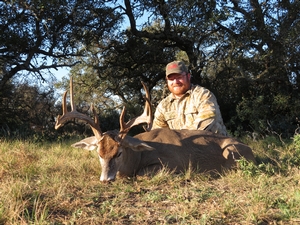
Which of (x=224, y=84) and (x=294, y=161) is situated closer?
(x=294, y=161)

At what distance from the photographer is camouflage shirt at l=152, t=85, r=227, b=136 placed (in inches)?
227

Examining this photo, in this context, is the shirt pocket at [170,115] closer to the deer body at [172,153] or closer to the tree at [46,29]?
the deer body at [172,153]

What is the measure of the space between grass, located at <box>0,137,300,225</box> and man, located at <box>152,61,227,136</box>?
1152 millimetres

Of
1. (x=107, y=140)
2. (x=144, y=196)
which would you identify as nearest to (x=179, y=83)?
(x=107, y=140)

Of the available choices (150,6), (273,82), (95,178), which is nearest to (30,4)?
(150,6)

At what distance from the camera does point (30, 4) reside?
9.27m

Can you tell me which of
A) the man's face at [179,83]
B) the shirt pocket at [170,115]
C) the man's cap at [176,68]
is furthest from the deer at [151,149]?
the man's cap at [176,68]

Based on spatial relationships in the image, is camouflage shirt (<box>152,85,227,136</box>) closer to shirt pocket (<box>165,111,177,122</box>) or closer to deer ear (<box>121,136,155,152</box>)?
shirt pocket (<box>165,111,177,122</box>)

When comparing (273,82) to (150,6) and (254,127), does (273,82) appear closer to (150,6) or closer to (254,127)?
(254,127)

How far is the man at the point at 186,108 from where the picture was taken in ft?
19.0

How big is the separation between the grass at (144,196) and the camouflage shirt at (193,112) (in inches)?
44.8

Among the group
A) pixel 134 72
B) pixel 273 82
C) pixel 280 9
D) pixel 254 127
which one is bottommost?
pixel 254 127

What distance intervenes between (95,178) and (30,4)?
6270 millimetres

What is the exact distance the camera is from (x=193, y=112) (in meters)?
6.06
